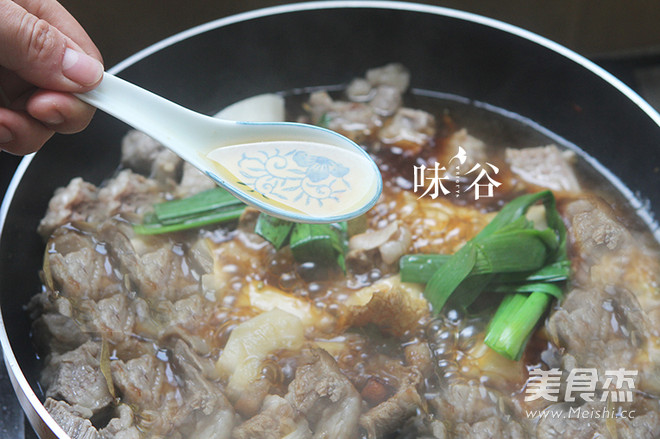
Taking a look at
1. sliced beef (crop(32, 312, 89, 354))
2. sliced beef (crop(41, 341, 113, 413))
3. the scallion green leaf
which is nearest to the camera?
sliced beef (crop(41, 341, 113, 413))

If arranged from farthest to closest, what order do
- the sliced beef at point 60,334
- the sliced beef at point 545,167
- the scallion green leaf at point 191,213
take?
the sliced beef at point 545,167 < the scallion green leaf at point 191,213 < the sliced beef at point 60,334

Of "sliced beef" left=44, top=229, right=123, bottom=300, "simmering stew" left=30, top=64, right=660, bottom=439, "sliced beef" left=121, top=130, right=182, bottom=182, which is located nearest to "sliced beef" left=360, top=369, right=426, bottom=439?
"simmering stew" left=30, top=64, right=660, bottom=439

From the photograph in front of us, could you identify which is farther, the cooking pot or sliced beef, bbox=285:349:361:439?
the cooking pot

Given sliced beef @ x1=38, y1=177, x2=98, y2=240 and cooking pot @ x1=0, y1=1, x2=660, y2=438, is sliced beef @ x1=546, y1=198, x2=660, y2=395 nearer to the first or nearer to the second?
cooking pot @ x1=0, y1=1, x2=660, y2=438

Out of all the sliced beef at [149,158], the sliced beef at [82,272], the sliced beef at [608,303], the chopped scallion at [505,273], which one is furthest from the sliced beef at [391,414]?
the sliced beef at [149,158]

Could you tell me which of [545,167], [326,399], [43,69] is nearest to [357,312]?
[326,399]

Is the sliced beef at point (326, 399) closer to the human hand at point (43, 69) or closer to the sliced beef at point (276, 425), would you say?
the sliced beef at point (276, 425)

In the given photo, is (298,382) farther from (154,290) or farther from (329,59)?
A: (329,59)
